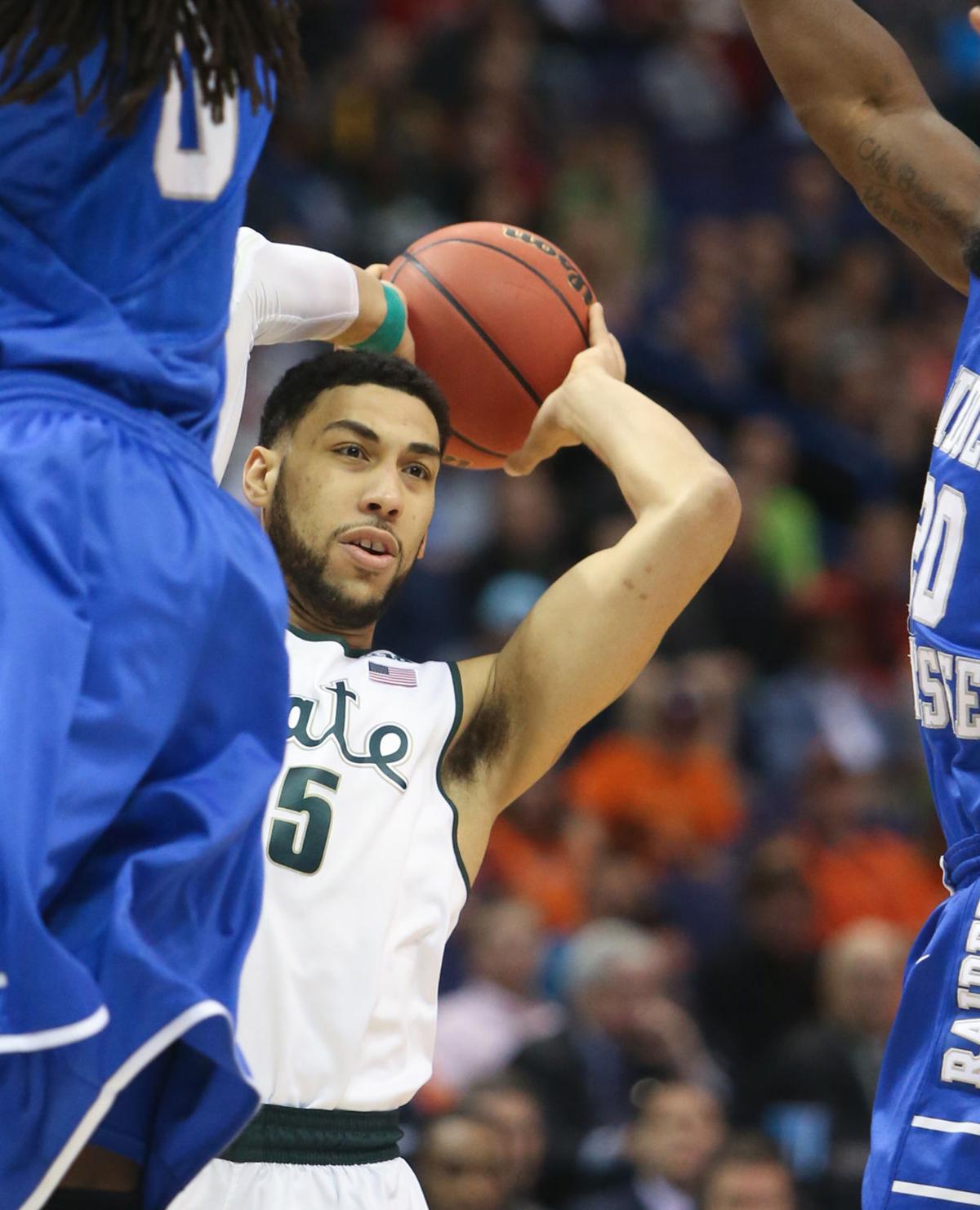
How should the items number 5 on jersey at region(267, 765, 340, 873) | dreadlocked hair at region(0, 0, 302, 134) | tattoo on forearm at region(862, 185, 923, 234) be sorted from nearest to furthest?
dreadlocked hair at region(0, 0, 302, 134)
number 5 on jersey at region(267, 765, 340, 873)
tattoo on forearm at region(862, 185, 923, 234)

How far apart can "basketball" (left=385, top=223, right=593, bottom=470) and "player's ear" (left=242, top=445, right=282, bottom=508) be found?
1.15 feet

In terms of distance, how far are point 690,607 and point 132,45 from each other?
695cm

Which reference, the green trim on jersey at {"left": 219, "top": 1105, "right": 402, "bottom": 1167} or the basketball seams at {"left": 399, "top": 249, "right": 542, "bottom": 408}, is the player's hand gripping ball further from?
the green trim on jersey at {"left": 219, "top": 1105, "right": 402, "bottom": 1167}

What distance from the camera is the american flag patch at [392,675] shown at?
3.47 meters

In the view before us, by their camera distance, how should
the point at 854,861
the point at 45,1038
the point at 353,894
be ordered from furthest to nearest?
the point at 854,861 → the point at 353,894 → the point at 45,1038

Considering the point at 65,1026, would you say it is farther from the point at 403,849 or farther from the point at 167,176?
the point at 403,849

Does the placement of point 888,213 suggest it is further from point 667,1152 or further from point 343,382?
point 667,1152

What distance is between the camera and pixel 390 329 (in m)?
3.53

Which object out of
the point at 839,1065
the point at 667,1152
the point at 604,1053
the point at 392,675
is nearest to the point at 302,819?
the point at 392,675

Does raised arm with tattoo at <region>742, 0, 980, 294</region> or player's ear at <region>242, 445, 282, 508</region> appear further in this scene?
player's ear at <region>242, 445, 282, 508</region>

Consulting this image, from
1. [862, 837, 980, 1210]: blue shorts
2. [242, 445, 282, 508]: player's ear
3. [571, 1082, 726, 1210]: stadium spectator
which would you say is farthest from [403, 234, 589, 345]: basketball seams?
[571, 1082, 726, 1210]: stadium spectator

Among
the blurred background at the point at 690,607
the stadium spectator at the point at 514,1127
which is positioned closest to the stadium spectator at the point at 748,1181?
the blurred background at the point at 690,607

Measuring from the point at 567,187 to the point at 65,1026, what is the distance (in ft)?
28.9

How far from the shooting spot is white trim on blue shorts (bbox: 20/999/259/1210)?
1933 mm
